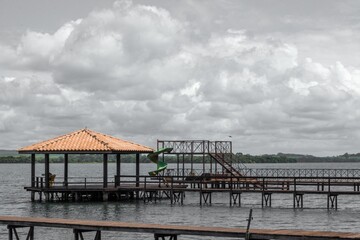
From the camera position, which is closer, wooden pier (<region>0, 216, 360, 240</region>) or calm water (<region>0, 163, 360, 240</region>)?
wooden pier (<region>0, 216, 360, 240</region>)

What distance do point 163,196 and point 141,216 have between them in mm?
15852

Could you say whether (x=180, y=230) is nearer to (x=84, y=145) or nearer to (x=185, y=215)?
(x=185, y=215)

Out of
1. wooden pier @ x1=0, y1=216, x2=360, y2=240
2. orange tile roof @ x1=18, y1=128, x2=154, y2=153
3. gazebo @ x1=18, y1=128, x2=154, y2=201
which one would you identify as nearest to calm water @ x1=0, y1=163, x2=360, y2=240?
gazebo @ x1=18, y1=128, x2=154, y2=201

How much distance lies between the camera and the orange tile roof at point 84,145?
53.4 m

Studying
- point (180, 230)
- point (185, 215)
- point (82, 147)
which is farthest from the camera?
point (82, 147)

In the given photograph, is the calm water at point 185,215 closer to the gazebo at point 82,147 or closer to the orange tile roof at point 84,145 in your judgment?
the gazebo at point 82,147

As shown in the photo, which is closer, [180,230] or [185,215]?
[180,230]

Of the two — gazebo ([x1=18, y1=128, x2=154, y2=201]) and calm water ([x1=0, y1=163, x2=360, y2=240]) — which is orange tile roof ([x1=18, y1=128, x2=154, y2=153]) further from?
calm water ([x1=0, y1=163, x2=360, y2=240])

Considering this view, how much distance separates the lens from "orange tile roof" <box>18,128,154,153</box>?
53406 millimetres

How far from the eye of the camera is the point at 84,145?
54125 millimetres

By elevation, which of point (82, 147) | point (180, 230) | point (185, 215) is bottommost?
point (185, 215)

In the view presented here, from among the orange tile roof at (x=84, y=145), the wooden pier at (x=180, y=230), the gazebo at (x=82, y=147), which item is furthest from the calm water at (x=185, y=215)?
the wooden pier at (x=180, y=230)

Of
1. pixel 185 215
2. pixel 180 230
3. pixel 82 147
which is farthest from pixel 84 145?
pixel 180 230

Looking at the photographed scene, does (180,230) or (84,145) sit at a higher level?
(84,145)
